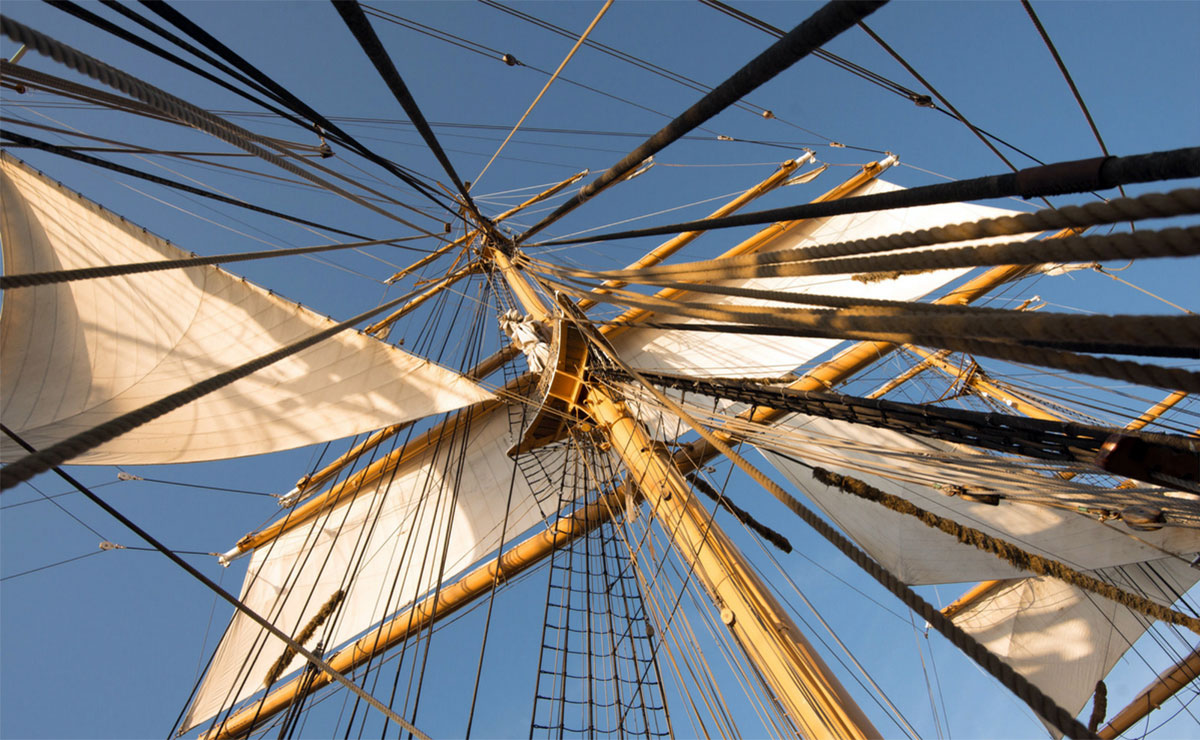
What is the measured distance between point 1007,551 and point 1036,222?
16.7ft

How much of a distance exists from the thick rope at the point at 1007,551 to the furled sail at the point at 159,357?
405 cm

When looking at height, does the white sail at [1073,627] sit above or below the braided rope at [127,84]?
below

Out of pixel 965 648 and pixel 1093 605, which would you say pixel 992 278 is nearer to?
pixel 1093 605

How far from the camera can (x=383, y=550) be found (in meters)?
10.5

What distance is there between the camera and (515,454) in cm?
677

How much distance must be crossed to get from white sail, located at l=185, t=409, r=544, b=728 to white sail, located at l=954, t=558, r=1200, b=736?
876 centimetres

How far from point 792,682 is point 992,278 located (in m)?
8.87

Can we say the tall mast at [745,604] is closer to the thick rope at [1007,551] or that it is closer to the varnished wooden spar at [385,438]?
the thick rope at [1007,551]

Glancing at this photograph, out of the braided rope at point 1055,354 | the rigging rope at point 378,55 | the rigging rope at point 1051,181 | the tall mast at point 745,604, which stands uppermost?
the rigging rope at point 378,55

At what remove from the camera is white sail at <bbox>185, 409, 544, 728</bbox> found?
10055 millimetres

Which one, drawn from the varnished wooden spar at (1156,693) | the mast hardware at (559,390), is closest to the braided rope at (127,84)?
the mast hardware at (559,390)

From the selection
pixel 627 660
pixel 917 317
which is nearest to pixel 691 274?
pixel 917 317

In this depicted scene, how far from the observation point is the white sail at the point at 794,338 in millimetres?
10023

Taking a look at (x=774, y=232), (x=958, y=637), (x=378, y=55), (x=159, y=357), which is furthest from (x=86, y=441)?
(x=774, y=232)
